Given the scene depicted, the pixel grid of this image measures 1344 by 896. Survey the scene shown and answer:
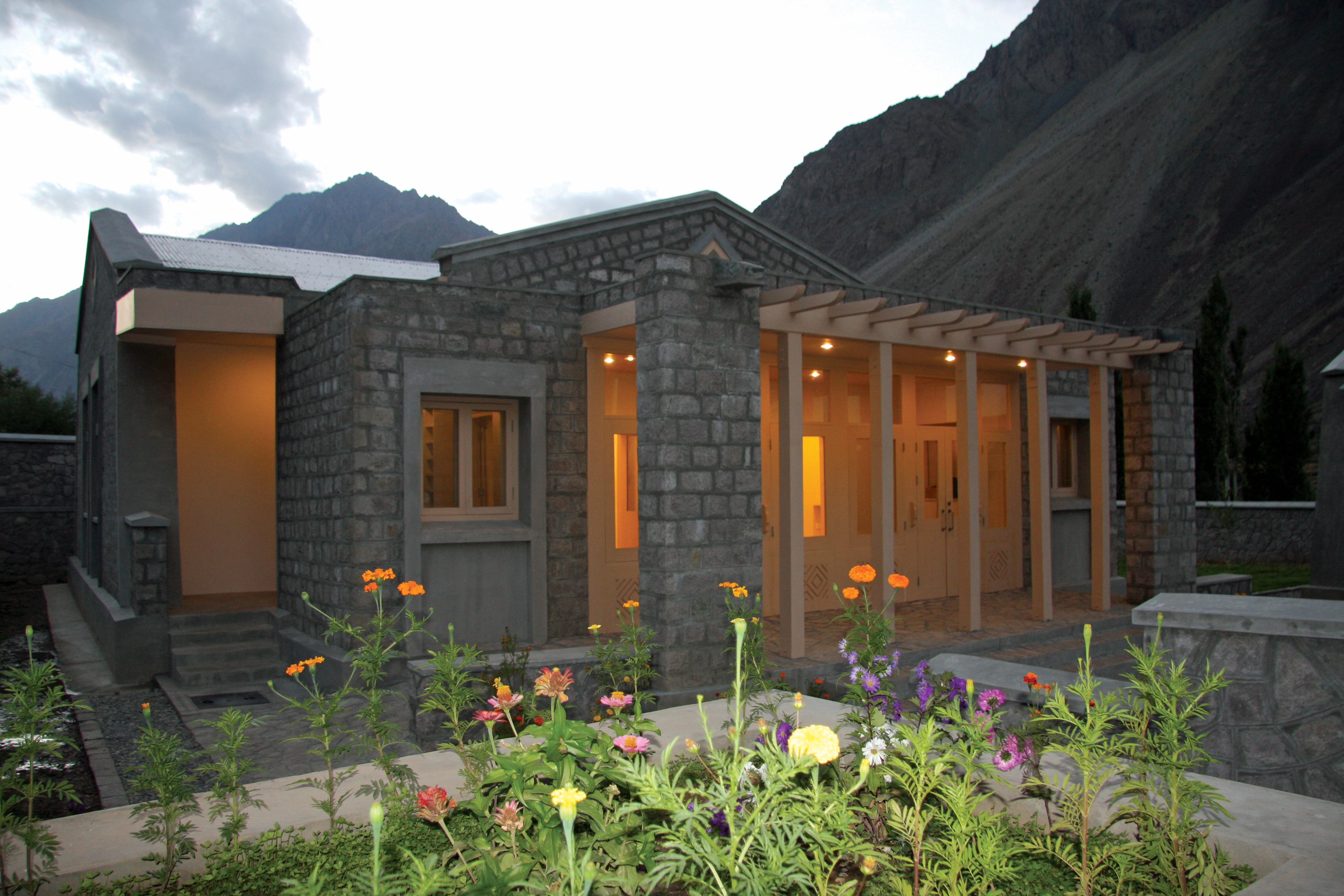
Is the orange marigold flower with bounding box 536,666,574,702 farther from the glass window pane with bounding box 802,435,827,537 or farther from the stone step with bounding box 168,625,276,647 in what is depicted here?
the stone step with bounding box 168,625,276,647

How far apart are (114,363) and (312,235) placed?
155 meters

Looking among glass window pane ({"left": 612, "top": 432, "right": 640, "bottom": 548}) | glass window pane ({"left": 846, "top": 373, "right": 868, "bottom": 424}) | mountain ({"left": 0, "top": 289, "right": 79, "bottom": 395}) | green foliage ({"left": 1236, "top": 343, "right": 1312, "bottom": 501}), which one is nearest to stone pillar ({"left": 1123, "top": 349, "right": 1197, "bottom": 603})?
glass window pane ({"left": 846, "top": 373, "right": 868, "bottom": 424})

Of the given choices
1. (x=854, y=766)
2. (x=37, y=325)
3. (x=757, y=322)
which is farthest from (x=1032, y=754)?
(x=37, y=325)

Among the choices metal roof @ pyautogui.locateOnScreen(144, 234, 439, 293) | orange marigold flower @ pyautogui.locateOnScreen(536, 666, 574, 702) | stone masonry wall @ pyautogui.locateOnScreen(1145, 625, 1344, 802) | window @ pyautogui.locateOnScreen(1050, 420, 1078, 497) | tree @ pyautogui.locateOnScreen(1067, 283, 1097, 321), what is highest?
tree @ pyautogui.locateOnScreen(1067, 283, 1097, 321)

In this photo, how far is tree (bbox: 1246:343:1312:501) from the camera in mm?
18125

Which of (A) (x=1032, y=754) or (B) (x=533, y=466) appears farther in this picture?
(B) (x=533, y=466)

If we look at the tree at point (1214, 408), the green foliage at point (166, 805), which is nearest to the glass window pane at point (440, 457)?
the green foliage at point (166, 805)

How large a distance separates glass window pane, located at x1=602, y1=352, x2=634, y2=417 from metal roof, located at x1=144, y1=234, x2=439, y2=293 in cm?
303

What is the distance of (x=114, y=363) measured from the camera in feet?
29.4

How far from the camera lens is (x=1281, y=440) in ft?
59.9

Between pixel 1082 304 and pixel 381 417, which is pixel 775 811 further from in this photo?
pixel 1082 304

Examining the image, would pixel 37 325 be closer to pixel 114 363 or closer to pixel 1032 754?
pixel 114 363

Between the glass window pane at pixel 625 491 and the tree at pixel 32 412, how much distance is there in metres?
23.1

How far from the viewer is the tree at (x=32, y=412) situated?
24.9 meters
